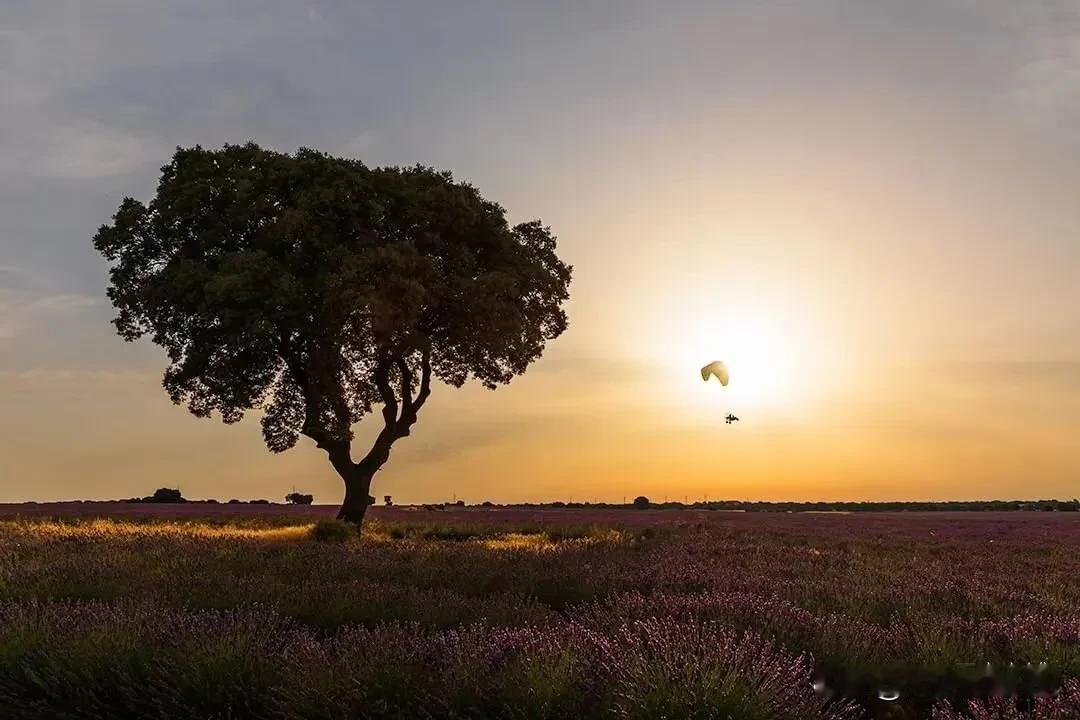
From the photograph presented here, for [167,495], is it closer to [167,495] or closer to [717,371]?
[167,495]

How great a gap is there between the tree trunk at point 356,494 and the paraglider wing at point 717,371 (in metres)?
11.1

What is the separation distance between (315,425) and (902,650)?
72.4 feet

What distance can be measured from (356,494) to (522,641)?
2338 centimetres

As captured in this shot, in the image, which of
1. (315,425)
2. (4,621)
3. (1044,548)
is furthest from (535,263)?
(4,621)

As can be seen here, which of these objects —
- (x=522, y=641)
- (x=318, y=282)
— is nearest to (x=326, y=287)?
(x=318, y=282)

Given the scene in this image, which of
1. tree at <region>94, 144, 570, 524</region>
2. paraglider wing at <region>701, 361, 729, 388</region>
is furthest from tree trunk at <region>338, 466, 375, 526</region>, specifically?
paraglider wing at <region>701, 361, 729, 388</region>

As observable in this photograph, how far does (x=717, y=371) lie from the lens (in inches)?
1196

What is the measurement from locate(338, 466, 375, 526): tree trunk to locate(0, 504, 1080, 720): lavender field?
1565cm

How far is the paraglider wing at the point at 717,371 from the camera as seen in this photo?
94.2 ft

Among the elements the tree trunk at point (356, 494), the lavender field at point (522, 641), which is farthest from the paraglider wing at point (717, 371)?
the lavender field at point (522, 641)

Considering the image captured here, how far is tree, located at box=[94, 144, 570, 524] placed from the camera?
24.0m

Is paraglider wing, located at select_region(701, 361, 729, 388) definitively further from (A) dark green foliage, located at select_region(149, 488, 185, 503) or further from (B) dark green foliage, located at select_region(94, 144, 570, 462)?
(A) dark green foliage, located at select_region(149, 488, 185, 503)

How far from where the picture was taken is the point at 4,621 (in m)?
7.20

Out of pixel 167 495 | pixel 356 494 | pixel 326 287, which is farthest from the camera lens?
pixel 167 495
